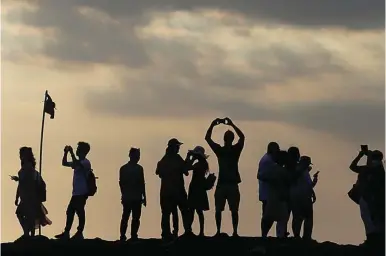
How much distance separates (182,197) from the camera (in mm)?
24812

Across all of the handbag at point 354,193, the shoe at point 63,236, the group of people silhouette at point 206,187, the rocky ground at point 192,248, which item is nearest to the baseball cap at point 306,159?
the group of people silhouette at point 206,187

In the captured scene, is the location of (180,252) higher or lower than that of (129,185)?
lower

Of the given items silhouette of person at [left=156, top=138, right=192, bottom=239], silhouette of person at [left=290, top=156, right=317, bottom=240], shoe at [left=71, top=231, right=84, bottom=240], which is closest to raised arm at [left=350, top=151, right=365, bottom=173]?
silhouette of person at [left=290, top=156, right=317, bottom=240]

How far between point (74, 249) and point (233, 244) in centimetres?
343

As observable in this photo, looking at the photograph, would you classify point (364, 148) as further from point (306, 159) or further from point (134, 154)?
point (134, 154)

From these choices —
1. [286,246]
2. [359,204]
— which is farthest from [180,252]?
[359,204]

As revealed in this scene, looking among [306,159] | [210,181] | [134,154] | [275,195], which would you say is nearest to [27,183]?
[134,154]

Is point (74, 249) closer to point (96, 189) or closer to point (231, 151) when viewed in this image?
point (96, 189)

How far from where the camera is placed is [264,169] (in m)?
24.4

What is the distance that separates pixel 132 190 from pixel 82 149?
149 cm

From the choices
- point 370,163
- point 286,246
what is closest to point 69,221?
point 286,246

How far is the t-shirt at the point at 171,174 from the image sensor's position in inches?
974

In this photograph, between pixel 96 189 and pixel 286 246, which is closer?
pixel 286 246

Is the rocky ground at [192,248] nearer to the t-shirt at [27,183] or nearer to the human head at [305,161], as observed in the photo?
the t-shirt at [27,183]
